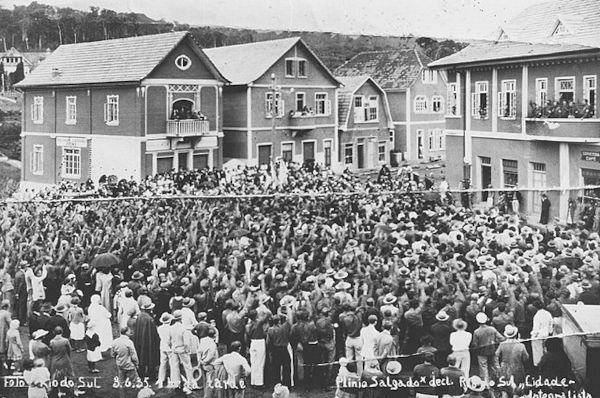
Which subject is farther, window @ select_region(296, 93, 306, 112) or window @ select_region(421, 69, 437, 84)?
window @ select_region(421, 69, 437, 84)

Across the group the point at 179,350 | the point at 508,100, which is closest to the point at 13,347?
the point at 179,350

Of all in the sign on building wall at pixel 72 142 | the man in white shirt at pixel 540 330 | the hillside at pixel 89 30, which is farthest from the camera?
the man in white shirt at pixel 540 330

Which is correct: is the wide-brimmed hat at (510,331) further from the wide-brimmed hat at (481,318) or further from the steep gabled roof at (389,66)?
the steep gabled roof at (389,66)

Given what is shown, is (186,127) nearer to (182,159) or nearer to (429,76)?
(182,159)

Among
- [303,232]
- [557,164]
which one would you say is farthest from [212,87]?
[557,164]

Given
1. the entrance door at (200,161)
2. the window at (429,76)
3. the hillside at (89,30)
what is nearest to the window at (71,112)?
the hillside at (89,30)

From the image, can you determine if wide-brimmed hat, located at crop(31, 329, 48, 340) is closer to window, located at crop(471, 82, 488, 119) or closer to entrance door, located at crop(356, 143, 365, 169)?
entrance door, located at crop(356, 143, 365, 169)

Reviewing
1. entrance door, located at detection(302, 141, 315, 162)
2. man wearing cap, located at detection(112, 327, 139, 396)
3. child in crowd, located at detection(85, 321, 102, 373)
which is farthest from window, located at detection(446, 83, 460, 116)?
child in crowd, located at detection(85, 321, 102, 373)

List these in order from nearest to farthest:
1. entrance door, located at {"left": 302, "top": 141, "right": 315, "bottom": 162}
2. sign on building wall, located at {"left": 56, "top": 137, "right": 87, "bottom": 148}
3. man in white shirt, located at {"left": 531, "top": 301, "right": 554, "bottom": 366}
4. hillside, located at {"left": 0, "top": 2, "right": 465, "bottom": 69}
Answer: hillside, located at {"left": 0, "top": 2, "right": 465, "bottom": 69}
sign on building wall, located at {"left": 56, "top": 137, "right": 87, "bottom": 148}
entrance door, located at {"left": 302, "top": 141, "right": 315, "bottom": 162}
man in white shirt, located at {"left": 531, "top": 301, "right": 554, "bottom": 366}
